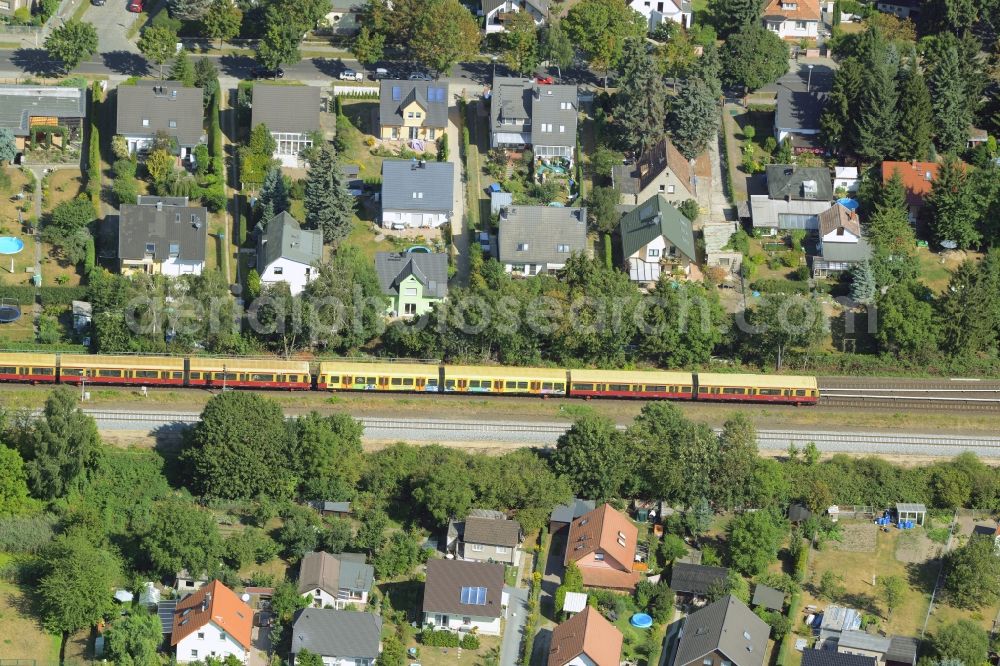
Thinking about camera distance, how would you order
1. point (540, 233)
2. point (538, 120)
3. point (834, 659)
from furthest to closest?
1. point (538, 120)
2. point (540, 233)
3. point (834, 659)

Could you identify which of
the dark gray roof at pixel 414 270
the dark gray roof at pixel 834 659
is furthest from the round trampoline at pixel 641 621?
the dark gray roof at pixel 414 270

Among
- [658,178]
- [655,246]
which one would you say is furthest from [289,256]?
[658,178]

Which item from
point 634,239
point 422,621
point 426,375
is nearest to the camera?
point 422,621

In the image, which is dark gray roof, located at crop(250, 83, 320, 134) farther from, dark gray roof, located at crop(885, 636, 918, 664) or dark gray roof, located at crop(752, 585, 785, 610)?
dark gray roof, located at crop(885, 636, 918, 664)

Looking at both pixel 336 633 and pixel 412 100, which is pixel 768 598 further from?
pixel 412 100

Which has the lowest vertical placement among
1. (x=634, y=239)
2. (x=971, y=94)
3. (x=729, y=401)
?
(x=729, y=401)

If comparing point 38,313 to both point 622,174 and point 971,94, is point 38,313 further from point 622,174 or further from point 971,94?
point 971,94

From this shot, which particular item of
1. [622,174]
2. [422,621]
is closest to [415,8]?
[622,174]
